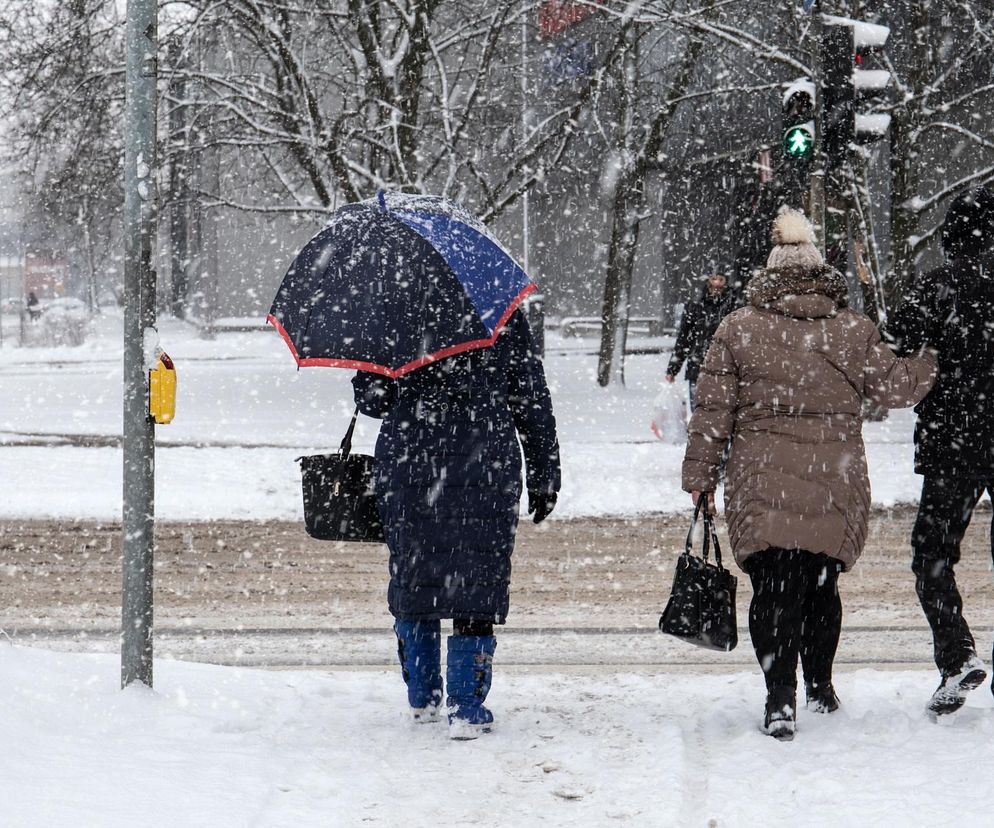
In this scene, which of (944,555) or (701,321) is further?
(701,321)

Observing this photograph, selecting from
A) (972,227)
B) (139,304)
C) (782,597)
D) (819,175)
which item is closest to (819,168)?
(819,175)

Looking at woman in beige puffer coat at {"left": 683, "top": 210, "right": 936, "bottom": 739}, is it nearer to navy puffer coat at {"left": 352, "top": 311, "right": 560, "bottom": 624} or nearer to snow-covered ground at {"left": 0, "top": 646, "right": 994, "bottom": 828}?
snow-covered ground at {"left": 0, "top": 646, "right": 994, "bottom": 828}

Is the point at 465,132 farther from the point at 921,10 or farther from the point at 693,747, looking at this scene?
the point at 693,747

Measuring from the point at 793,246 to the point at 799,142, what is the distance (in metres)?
6.01

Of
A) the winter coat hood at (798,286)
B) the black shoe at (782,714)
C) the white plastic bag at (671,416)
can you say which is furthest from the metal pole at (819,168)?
the black shoe at (782,714)

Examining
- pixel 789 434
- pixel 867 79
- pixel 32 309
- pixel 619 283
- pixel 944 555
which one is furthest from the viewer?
pixel 32 309

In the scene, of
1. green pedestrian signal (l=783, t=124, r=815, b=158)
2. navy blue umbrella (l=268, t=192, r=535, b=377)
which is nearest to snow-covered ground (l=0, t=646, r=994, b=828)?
navy blue umbrella (l=268, t=192, r=535, b=377)

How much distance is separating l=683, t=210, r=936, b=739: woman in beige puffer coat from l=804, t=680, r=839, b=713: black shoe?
30 cm

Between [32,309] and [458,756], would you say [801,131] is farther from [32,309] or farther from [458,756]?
[32,309]

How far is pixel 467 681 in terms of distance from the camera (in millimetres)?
4754

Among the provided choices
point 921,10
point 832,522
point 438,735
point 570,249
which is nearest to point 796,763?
point 832,522

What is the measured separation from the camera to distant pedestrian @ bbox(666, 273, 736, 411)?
38.6 feet

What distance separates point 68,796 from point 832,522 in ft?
8.34

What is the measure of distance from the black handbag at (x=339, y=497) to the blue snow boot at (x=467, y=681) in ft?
1.69
